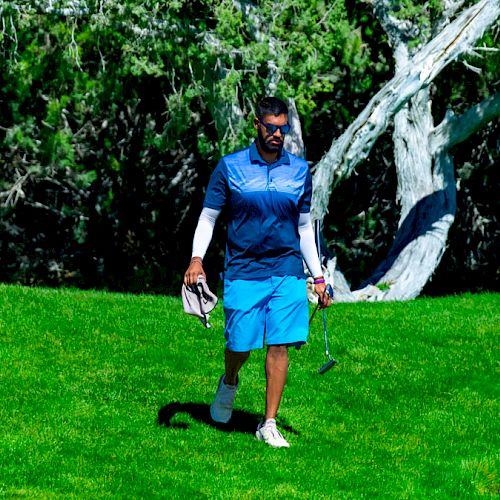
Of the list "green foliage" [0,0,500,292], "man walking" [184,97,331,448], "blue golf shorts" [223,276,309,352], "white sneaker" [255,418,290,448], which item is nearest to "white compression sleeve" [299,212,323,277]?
"man walking" [184,97,331,448]

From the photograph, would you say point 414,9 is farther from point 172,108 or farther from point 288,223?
point 288,223

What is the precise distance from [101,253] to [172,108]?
498 centimetres

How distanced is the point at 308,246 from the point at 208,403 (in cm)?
180

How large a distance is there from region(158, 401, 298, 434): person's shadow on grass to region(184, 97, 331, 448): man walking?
70 centimetres

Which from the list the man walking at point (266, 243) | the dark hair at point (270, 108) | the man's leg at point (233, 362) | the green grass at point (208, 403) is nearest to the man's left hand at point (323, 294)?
the man walking at point (266, 243)

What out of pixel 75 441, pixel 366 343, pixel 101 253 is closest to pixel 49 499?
pixel 75 441

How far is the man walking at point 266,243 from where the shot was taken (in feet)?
25.2

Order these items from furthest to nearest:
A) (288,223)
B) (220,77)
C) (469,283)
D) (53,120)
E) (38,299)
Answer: (469,283), (53,120), (220,77), (38,299), (288,223)

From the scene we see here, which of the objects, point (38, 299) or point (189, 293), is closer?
point (189, 293)

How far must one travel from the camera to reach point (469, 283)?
794 inches

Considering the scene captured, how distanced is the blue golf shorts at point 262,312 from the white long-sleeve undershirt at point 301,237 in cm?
17

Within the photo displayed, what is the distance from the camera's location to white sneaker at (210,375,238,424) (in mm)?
8336

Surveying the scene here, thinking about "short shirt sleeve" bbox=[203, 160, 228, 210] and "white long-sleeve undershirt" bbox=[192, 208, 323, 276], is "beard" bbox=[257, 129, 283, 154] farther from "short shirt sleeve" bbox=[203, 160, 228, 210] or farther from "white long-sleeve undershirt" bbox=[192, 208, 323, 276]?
"white long-sleeve undershirt" bbox=[192, 208, 323, 276]

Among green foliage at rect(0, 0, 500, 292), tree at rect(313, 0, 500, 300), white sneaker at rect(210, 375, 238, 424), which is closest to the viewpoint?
white sneaker at rect(210, 375, 238, 424)
